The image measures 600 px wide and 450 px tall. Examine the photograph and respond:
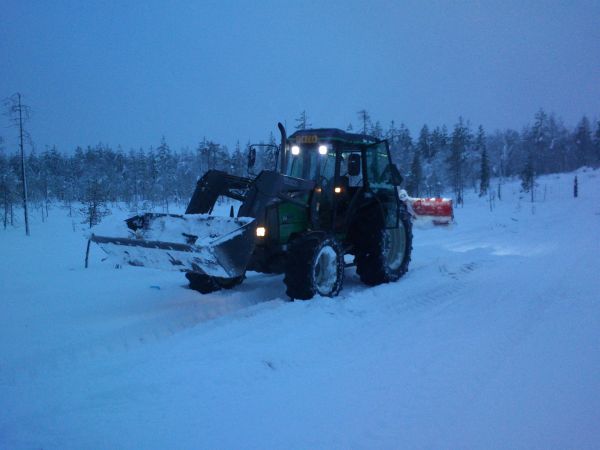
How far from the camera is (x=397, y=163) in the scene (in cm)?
6072

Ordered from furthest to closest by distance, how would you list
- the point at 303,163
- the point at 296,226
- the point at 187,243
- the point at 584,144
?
the point at 584,144, the point at 303,163, the point at 296,226, the point at 187,243

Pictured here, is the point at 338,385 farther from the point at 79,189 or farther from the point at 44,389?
the point at 79,189

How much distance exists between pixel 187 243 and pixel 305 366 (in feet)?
6.89

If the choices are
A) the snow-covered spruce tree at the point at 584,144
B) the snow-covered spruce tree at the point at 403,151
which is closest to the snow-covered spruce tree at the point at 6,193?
the snow-covered spruce tree at the point at 403,151

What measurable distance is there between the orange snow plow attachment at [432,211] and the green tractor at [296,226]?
10025mm

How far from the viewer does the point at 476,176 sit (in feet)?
208

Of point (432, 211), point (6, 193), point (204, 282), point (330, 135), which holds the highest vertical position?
point (330, 135)

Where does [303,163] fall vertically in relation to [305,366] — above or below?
above

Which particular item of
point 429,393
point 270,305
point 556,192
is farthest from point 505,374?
point 556,192

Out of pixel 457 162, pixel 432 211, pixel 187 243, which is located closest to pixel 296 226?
pixel 187 243

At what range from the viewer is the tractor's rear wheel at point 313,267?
20.2 ft

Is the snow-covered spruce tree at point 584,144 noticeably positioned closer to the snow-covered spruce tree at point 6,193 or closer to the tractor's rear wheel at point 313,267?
the snow-covered spruce tree at point 6,193

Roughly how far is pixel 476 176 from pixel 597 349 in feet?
208

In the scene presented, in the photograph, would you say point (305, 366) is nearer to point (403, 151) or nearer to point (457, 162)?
point (457, 162)
